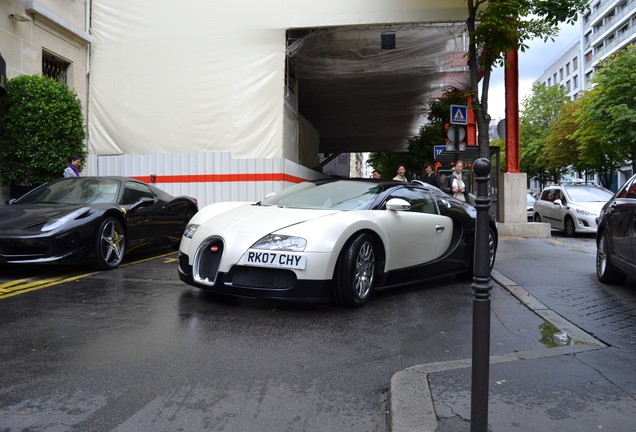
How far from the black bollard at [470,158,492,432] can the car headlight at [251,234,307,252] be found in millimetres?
2379

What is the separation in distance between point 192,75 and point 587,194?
11.1 meters

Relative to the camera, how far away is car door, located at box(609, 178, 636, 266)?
5590 millimetres

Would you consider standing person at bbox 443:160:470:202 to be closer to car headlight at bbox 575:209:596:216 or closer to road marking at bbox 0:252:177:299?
car headlight at bbox 575:209:596:216

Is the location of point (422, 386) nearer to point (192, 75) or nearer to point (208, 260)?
point (208, 260)

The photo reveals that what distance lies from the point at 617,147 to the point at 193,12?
78.0 feet

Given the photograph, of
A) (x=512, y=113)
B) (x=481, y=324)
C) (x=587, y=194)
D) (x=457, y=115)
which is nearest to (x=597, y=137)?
(x=587, y=194)

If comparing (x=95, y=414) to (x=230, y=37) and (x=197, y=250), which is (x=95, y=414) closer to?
(x=197, y=250)

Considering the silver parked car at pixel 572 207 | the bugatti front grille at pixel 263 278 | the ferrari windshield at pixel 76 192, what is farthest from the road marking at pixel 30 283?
the silver parked car at pixel 572 207

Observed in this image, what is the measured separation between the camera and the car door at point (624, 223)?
5590mm

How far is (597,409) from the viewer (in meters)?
2.76

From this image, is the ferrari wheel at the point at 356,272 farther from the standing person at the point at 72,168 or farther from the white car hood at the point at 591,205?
the white car hood at the point at 591,205

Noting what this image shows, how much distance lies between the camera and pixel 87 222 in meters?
6.59

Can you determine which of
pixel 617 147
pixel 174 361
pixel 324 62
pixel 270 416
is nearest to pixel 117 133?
pixel 324 62

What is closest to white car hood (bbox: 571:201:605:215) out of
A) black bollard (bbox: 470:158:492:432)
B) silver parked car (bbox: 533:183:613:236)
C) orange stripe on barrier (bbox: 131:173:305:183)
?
silver parked car (bbox: 533:183:613:236)
